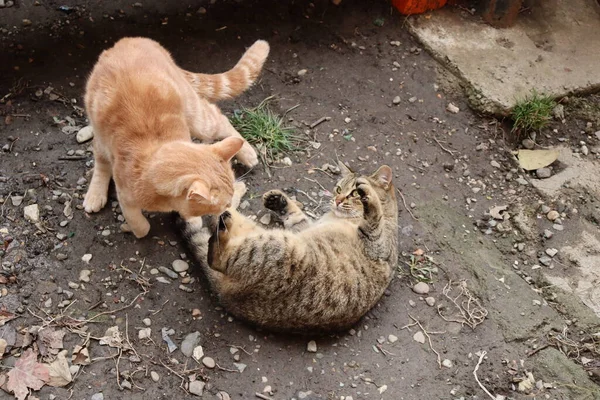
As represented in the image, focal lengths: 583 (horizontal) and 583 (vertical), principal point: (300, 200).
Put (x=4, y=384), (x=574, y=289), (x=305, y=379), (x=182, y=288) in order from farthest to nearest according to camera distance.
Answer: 1. (x=574, y=289)
2. (x=182, y=288)
3. (x=305, y=379)
4. (x=4, y=384)

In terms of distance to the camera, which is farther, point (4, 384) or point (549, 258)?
point (549, 258)

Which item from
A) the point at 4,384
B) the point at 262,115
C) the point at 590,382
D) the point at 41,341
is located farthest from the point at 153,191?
the point at 590,382

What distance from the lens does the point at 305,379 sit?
3.73m

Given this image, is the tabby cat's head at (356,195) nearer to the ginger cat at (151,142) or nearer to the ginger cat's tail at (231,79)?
the ginger cat at (151,142)

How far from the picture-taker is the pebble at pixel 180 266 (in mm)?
4076

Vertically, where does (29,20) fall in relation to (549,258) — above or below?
above

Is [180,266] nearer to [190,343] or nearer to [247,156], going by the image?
[190,343]

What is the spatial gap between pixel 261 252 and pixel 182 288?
0.67 metres

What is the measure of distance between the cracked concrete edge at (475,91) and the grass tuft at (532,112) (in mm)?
112

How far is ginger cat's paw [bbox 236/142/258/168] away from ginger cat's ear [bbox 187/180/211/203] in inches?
55.0

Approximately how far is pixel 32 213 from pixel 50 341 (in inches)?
40.8

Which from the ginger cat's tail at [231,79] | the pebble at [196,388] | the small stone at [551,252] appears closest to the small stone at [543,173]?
the small stone at [551,252]

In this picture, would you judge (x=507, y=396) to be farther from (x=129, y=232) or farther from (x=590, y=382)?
(x=129, y=232)

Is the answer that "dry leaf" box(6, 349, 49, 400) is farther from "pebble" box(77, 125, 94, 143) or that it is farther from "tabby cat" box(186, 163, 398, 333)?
"pebble" box(77, 125, 94, 143)
